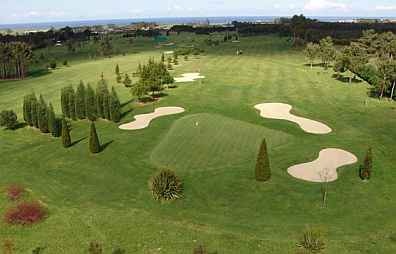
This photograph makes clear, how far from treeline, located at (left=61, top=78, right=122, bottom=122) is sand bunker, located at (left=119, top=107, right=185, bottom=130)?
3040mm

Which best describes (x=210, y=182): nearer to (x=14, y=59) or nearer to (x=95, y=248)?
(x=95, y=248)

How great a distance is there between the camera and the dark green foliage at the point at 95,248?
79.9ft

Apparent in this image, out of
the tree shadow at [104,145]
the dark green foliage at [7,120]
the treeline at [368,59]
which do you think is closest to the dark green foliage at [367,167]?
the tree shadow at [104,145]

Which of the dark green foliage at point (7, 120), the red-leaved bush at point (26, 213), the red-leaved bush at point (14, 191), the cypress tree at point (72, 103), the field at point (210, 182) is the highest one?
the cypress tree at point (72, 103)

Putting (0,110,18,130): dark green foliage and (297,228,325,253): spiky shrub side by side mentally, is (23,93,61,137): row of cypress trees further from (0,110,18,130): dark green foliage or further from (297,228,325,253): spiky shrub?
(297,228,325,253): spiky shrub

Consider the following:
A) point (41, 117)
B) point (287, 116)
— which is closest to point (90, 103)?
point (41, 117)

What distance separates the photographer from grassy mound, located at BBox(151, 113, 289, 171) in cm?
4019

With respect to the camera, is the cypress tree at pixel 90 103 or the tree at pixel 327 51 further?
the tree at pixel 327 51

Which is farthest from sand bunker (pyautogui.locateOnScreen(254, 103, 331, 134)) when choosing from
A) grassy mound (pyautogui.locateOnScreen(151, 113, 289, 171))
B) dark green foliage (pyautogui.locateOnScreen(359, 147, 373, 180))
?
dark green foliage (pyautogui.locateOnScreen(359, 147, 373, 180))

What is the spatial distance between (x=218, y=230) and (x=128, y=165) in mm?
15672

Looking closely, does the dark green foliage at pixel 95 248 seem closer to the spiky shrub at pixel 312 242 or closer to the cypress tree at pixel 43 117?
the spiky shrub at pixel 312 242

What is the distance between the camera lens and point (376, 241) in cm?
2583

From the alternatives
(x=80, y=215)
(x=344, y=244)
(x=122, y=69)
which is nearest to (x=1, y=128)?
(x=80, y=215)

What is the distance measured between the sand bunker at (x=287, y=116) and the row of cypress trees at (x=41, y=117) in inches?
1182
